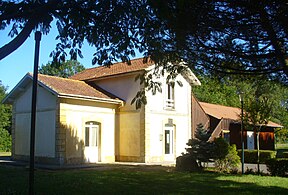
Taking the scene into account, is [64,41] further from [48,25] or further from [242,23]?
[242,23]

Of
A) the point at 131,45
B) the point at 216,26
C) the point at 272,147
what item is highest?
the point at 216,26

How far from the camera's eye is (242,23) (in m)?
8.20

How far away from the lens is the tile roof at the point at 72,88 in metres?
19.8

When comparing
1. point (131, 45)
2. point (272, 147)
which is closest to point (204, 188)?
point (131, 45)

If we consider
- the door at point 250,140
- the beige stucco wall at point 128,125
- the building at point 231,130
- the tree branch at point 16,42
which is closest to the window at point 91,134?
the beige stucco wall at point 128,125

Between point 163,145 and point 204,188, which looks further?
point 163,145

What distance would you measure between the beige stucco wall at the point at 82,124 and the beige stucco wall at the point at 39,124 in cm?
81

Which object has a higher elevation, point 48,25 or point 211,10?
point 211,10

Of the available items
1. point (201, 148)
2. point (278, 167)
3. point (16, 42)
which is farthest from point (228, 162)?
point (16, 42)

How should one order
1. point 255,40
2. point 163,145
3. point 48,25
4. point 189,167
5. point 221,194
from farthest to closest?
point 163,145 < point 189,167 < point 221,194 < point 255,40 < point 48,25

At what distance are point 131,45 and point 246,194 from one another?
5479 millimetres

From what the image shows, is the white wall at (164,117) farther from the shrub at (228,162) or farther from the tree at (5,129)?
the tree at (5,129)

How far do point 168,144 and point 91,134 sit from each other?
555 centimetres

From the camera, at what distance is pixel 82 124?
66.3 ft
